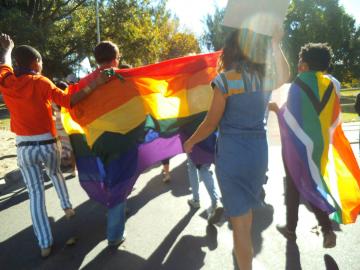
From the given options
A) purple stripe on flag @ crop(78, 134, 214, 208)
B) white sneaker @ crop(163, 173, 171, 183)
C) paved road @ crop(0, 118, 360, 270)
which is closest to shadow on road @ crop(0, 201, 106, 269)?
paved road @ crop(0, 118, 360, 270)

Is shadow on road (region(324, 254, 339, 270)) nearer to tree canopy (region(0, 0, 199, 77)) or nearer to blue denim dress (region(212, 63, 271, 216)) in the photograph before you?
blue denim dress (region(212, 63, 271, 216))

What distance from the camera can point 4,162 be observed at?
778 cm

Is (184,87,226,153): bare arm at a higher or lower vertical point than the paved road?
higher

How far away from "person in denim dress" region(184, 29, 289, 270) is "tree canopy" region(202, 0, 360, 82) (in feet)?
109

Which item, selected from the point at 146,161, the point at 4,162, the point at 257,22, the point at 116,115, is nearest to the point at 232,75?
the point at 257,22

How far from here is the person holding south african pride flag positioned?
3.36m

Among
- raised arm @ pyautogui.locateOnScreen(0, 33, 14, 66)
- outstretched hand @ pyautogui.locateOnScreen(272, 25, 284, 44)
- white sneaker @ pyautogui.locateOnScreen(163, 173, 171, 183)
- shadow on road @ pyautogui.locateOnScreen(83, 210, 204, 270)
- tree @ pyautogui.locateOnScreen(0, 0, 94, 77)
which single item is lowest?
white sneaker @ pyautogui.locateOnScreen(163, 173, 171, 183)

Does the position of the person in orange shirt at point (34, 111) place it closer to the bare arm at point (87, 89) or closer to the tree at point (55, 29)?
the bare arm at point (87, 89)

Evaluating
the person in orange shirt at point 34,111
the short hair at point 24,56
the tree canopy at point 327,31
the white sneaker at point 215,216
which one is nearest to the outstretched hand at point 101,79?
the person in orange shirt at point 34,111

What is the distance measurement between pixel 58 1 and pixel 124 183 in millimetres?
21853

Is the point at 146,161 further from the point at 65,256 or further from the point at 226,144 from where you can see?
the point at 226,144

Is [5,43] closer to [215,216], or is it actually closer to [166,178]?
[215,216]

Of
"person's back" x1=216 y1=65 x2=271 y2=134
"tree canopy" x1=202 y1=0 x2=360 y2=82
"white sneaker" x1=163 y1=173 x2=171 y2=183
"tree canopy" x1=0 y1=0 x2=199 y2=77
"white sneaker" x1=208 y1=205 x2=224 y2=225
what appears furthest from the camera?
"tree canopy" x1=202 y1=0 x2=360 y2=82

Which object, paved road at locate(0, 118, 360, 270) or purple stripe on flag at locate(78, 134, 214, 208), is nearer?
paved road at locate(0, 118, 360, 270)
